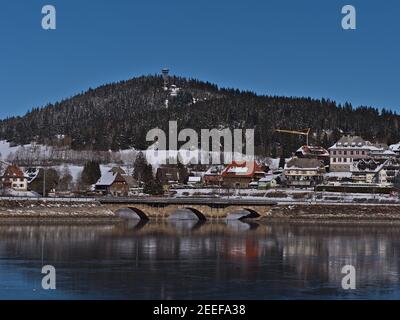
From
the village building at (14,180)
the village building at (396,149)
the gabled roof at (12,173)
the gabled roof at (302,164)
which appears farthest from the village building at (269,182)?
the gabled roof at (12,173)

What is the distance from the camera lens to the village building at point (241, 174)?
88188 millimetres

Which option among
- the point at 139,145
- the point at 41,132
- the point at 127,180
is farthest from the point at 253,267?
the point at 41,132

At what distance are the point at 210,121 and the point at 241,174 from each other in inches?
2033

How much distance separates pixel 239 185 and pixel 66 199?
33468 mm

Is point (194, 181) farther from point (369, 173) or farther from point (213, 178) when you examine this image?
point (369, 173)

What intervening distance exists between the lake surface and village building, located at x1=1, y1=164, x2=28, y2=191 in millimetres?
29221

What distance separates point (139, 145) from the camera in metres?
128

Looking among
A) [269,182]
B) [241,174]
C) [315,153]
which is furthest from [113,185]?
[315,153]

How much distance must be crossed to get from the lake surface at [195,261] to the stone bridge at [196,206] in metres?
7.84

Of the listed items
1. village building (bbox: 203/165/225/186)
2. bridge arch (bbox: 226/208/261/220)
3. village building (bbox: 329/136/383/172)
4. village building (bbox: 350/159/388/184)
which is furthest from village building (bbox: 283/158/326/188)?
bridge arch (bbox: 226/208/261/220)

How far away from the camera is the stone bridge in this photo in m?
57.7

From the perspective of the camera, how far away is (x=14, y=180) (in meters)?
79.2

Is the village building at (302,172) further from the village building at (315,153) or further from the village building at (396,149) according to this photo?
the village building at (396,149)
